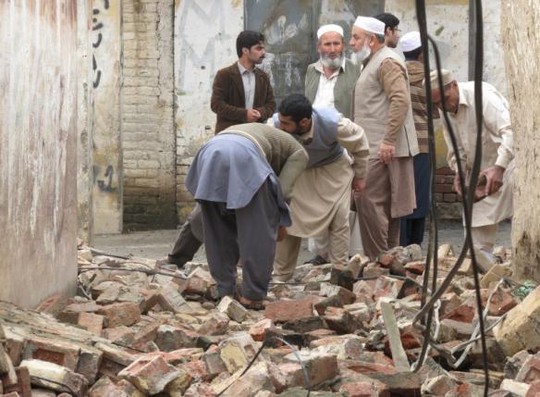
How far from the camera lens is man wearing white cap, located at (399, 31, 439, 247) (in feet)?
38.3

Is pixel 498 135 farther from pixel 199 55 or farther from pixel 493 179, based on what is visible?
pixel 199 55

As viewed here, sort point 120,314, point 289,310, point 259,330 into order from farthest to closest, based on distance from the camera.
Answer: point 289,310
point 120,314
point 259,330

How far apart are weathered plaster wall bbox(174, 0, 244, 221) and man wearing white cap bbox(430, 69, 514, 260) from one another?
203 inches

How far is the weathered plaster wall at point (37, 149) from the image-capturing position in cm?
751

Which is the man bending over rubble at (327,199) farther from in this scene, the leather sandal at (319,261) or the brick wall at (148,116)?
the brick wall at (148,116)

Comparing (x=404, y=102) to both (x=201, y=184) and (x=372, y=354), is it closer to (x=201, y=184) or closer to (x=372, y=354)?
(x=201, y=184)

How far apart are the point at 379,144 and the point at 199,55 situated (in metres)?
4.00

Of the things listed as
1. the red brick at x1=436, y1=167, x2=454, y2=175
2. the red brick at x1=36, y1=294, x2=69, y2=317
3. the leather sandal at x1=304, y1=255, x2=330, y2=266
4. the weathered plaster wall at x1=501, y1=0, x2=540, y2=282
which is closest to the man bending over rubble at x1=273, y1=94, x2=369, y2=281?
the leather sandal at x1=304, y1=255, x2=330, y2=266

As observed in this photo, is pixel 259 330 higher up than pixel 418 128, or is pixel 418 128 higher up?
pixel 418 128

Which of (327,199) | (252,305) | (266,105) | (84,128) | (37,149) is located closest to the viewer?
(37,149)

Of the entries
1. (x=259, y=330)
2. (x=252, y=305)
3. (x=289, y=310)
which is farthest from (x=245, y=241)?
(x=259, y=330)

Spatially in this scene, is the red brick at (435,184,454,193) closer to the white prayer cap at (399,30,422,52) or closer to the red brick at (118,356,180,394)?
the white prayer cap at (399,30,422,52)

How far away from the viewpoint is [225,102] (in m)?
12.2

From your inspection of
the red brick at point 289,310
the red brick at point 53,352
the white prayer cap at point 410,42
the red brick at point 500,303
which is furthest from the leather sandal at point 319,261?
the red brick at point 53,352
